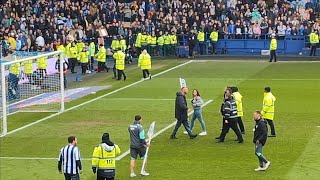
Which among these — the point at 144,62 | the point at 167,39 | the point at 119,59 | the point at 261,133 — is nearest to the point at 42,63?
the point at 119,59

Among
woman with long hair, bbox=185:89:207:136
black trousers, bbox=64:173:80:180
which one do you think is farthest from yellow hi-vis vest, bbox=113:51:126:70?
black trousers, bbox=64:173:80:180

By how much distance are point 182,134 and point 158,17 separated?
3115 cm

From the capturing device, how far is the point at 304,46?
52.9 meters

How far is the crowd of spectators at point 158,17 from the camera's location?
5131 centimetres

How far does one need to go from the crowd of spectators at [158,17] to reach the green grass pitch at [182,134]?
9.81 metres

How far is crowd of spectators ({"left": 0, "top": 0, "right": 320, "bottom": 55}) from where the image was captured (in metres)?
51.3

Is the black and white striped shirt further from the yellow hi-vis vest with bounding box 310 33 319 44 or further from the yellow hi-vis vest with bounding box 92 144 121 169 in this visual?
the yellow hi-vis vest with bounding box 310 33 319 44

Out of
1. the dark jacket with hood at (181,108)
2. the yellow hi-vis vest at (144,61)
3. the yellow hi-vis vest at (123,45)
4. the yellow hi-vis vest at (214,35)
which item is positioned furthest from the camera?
the yellow hi-vis vest at (214,35)

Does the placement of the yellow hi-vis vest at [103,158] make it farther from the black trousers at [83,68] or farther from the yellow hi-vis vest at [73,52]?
the yellow hi-vis vest at [73,52]

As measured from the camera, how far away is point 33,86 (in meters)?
32.9

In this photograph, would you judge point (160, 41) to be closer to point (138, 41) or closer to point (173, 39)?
point (173, 39)

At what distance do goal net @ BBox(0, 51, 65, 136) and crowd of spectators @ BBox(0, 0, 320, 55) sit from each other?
47.1 feet

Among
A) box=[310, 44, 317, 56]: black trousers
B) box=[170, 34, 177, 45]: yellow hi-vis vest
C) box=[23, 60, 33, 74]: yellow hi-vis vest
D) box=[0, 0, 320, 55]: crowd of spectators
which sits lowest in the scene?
box=[310, 44, 317, 56]: black trousers

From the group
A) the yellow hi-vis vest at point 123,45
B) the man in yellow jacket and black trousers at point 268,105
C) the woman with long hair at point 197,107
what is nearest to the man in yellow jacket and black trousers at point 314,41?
the yellow hi-vis vest at point 123,45
